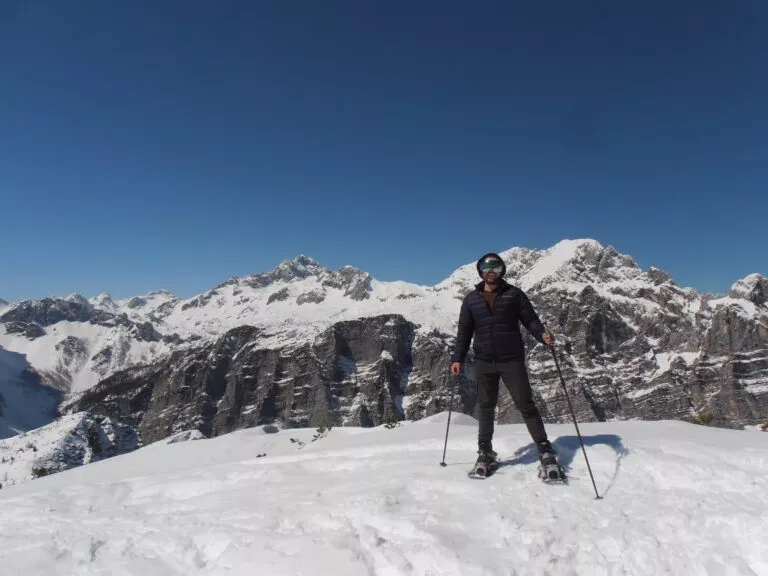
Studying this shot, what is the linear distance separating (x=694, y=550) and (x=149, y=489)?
30.8 feet

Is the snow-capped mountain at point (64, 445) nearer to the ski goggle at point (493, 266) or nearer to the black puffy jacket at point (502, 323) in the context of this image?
the black puffy jacket at point (502, 323)

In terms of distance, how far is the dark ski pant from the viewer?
8.41m

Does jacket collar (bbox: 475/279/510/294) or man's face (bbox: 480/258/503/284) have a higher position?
man's face (bbox: 480/258/503/284)

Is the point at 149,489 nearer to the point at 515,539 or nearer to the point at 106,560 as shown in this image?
the point at 106,560

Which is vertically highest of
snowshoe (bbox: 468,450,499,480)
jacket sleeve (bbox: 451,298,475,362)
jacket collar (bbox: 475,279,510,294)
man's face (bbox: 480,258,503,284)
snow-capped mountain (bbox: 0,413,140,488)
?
man's face (bbox: 480,258,503,284)

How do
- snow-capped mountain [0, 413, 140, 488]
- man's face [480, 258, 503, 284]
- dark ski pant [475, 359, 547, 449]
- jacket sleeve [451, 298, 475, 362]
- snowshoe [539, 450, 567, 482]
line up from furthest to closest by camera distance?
snow-capped mountain [0, 413, 140, 488] < jacket sleeve [451, 298, 475, 362] < man's face [480, 258, 503, 284] < dark ski pant [475, 359, 547, 449] < snowshoe [539, 450, 567, 482]

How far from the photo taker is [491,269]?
898cm

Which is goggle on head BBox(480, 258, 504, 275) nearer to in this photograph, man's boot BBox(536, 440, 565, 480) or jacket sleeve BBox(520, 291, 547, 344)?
jacket sleeve BBox(520, 291, 547, 344)

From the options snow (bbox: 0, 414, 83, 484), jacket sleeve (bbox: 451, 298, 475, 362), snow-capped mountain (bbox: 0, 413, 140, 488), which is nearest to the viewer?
jacket sleeve (bbox: 451, 298, 475, 362)

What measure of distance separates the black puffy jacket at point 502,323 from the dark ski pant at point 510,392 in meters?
0.18

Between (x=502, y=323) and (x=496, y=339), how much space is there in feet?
1.08

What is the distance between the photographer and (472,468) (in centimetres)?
880

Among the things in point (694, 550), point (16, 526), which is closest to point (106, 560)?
point (16, 526)

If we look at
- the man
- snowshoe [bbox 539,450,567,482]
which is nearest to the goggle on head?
the man
